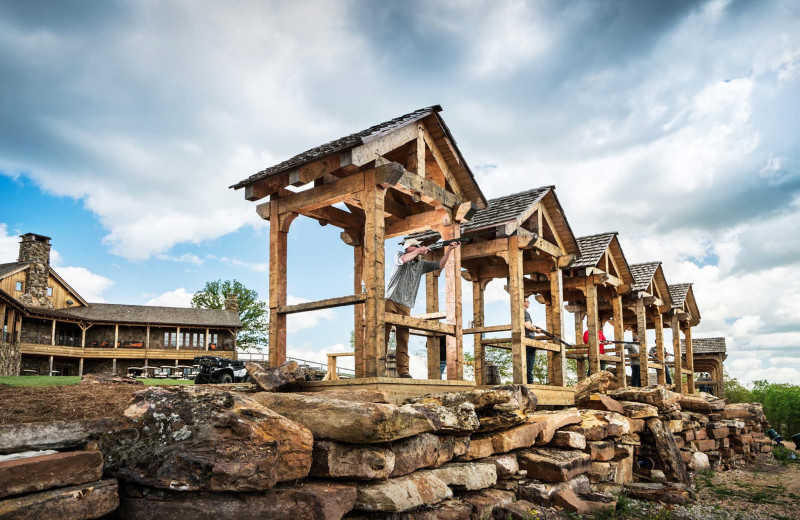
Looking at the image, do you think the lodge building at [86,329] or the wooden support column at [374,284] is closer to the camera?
the wooden support column at [374,284]

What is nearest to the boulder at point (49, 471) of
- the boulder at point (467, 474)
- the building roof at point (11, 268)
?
the boulder at point (467, 474)

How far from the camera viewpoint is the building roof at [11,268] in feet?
122

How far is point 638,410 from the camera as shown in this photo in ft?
39.1

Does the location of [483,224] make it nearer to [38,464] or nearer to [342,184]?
[342,184]

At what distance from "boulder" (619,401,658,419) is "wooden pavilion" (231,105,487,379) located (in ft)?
15.0

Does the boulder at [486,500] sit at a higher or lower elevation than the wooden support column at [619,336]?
lower

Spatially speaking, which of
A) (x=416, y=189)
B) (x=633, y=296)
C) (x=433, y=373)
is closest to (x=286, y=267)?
(x=416, y=189)

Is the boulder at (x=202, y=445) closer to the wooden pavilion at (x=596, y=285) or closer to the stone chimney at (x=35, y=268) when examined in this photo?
the wooden pavilion at (x=596, y=285)

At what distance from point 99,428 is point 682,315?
2093 centimetres

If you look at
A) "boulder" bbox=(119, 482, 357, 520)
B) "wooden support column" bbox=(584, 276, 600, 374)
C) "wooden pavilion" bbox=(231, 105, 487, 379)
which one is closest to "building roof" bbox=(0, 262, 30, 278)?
"wooden pavilion" bbox=(231, 105, 487, 379)

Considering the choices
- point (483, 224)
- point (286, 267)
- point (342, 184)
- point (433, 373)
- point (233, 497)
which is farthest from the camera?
point (483, 224)

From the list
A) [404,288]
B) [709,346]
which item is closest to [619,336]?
[404,288]

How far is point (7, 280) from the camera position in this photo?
37562 millimetres

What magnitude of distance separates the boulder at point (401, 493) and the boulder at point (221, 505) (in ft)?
2.01
